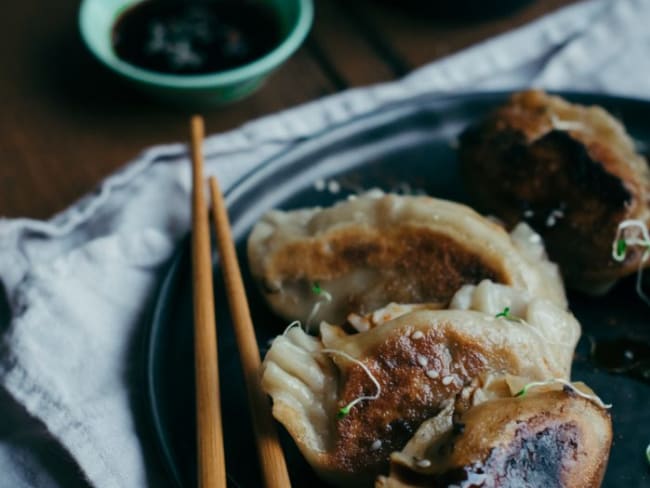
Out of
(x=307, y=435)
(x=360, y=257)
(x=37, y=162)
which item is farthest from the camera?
(x=37, y=162)

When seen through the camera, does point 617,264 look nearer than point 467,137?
Yes

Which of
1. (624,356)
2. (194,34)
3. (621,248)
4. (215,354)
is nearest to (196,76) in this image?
(194,34)

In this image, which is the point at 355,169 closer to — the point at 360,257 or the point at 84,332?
the point at 360,257

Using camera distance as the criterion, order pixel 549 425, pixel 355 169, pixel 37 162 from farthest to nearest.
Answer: pixel 37 162, pixel 355 169, pixel 549 425

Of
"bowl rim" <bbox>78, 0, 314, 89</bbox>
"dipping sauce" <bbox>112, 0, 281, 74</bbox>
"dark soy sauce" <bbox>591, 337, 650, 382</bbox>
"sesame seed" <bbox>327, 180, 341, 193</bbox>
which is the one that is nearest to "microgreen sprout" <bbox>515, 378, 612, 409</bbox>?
"dark soy sauce" <bbox>591, 337, 650, 382</bbox>

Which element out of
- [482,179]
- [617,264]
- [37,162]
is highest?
[37,162]

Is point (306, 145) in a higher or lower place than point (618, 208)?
higher

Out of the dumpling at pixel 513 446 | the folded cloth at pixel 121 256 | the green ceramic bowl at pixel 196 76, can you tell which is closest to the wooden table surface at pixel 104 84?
the green ceramic bowl at pixel 196 76

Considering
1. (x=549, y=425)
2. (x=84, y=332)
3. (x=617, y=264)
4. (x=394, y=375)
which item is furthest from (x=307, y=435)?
(x=617, y=264)
